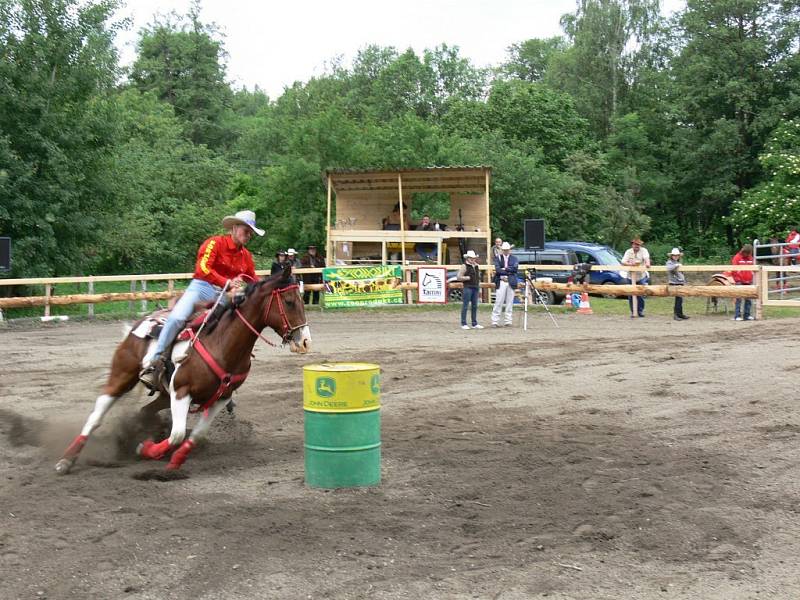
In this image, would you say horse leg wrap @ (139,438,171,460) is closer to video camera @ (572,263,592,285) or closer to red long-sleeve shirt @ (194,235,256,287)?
red long-sleeve shirt @ (194,235,256,287)

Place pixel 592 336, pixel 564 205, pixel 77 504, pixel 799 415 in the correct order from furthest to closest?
pixel 564 205 → pixel 592 336 → pixel 799 415 → pixel 77 504

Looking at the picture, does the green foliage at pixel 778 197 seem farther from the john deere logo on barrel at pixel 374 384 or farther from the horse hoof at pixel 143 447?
Answer: the horse hoof at pixel 143 447

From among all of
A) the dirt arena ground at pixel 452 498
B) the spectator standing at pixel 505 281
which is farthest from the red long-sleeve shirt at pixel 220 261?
the spectator standing at pixel 505 281

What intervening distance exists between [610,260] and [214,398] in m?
26.5

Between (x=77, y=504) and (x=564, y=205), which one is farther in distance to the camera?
(x=564, y=205)

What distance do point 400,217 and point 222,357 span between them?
859 inches

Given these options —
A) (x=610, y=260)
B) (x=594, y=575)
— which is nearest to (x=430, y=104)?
(x=610, y=260)

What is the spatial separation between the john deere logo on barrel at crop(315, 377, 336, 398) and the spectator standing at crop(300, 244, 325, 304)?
2048 cm

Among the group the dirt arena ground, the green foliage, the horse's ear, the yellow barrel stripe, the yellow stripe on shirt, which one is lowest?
the dirt arena ground

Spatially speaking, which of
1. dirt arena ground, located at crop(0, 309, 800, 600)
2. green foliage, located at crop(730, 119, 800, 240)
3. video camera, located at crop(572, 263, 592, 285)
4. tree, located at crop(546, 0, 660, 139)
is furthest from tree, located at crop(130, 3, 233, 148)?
dirt arena ground, located at crop(0, 309, 800, 600)

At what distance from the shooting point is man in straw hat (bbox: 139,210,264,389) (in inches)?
362

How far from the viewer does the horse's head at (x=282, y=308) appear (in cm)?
897

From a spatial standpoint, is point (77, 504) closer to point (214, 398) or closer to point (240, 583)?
point (214, 398)

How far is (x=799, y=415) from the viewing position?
11000 millimetres
